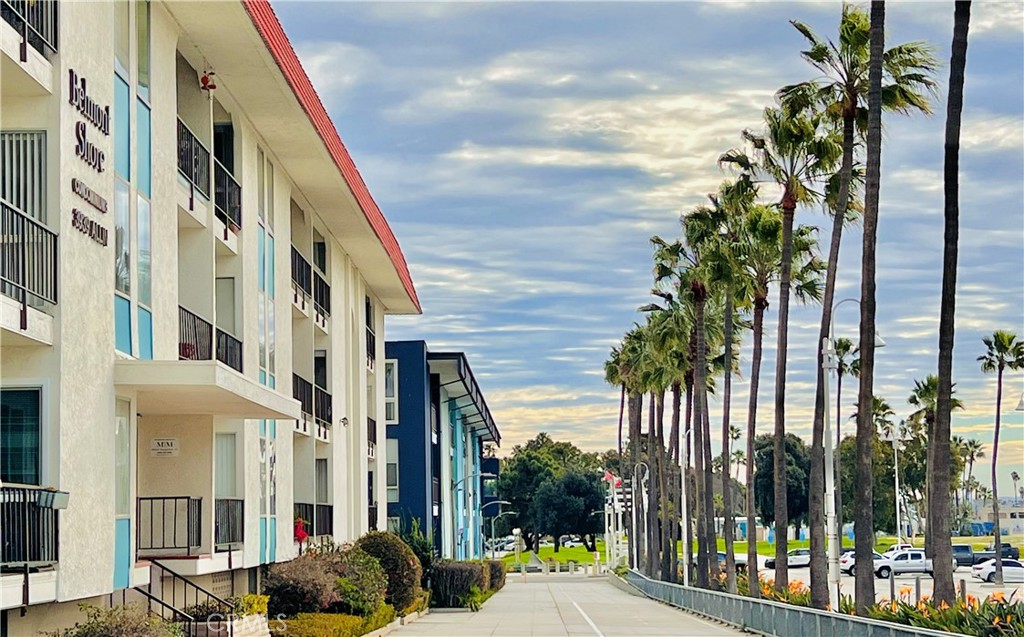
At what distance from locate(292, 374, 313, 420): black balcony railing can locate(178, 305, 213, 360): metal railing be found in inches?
405

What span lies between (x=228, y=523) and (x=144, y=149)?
8.78 meters

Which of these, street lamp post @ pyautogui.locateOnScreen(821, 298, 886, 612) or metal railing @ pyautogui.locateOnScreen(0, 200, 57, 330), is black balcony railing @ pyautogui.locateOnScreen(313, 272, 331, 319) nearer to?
street lamp post @ pyautogui.locateOnScreen(821, 298, 886, 612)

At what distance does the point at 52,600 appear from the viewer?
17078 millimetres

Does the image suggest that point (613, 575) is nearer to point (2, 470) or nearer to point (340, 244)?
point (340, 244)

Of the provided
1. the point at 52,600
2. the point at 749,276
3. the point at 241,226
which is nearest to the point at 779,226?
the point at 749,276

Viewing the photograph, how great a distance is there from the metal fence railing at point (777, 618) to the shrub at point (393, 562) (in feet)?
30.8

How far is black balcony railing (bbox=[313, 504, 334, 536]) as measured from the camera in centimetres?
4028

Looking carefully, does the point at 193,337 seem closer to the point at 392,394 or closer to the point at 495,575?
the point at 392,394

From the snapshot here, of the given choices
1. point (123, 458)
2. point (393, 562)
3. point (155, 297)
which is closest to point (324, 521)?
point (393, 562)

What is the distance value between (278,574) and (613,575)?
69136 millimetres

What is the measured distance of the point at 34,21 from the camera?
17.5 metres

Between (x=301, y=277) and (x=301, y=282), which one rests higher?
(x=301, y=277)

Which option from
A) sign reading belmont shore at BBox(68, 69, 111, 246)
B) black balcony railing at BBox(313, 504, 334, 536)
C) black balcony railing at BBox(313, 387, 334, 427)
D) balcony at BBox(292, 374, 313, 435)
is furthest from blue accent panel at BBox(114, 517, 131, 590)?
black balcony railing at BBox(313, 387, 334, 427)

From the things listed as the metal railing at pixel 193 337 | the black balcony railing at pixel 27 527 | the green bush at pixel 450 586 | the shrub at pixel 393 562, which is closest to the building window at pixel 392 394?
the green bush at pixel 450 586
